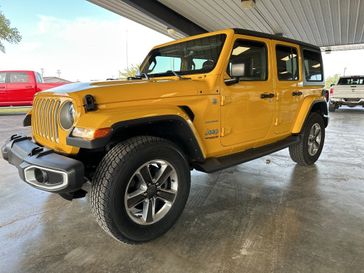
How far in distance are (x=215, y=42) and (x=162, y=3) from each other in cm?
504

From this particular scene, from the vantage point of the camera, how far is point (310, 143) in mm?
4023

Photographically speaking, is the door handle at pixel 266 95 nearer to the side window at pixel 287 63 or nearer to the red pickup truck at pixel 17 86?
the side window at pixel 287 63

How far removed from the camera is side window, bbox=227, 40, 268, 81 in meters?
2.68

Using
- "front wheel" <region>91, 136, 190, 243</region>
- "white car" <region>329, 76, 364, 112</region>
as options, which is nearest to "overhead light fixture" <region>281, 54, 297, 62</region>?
"front wheel" <region>91, 136, 190, 243</region>

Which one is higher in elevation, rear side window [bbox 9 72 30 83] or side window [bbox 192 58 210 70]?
rear side window [bbox 9 72 30 83]

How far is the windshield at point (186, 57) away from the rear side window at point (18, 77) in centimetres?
904

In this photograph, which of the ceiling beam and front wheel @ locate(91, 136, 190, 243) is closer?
front wheel @ locate(91, 136, 190, 243)

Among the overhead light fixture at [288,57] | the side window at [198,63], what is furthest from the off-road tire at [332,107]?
the side window at [198,63]

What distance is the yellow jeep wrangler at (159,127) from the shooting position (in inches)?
71.2

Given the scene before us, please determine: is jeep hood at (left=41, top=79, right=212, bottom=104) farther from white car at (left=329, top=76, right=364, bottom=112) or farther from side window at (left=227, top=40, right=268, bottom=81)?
white car at (left=329, top=76, right=364, bottom=112)

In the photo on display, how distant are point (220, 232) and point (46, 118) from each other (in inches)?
69.0

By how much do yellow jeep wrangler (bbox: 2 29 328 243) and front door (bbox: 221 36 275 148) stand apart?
0.4 inches

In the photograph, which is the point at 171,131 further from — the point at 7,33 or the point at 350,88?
the point at 7,33

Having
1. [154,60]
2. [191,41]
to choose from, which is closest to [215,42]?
[191,41]
